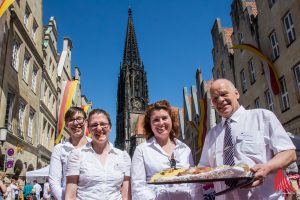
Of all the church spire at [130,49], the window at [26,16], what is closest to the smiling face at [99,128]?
the window at [26,16]

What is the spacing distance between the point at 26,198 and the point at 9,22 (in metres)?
9.71

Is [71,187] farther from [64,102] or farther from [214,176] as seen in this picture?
[64,102]

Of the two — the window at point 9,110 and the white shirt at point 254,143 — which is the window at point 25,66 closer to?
the window at point 9,110

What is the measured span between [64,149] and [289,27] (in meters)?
15.4

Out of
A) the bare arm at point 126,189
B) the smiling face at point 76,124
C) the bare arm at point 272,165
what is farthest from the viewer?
the smiling face at point 76,124

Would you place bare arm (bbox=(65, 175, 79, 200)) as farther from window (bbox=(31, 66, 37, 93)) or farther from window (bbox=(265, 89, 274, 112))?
window (bbox=(31, 66, 37, 93))

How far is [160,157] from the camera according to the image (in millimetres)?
3439

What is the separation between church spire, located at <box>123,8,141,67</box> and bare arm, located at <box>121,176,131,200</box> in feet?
289

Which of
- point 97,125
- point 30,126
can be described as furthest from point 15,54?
point 97,125

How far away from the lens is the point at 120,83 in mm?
93312

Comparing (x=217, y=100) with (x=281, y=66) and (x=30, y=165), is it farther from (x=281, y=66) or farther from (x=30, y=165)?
(x=30, y=165)

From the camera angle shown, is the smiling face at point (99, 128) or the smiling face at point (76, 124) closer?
the smiling face at point (99, 128)

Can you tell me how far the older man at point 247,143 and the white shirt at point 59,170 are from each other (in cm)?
196

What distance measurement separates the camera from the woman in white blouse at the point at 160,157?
3.21 metres
